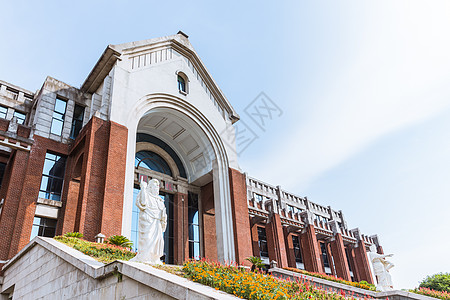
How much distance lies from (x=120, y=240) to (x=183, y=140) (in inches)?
442

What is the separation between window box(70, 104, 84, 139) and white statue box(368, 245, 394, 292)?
17962mm

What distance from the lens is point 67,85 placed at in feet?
65.2

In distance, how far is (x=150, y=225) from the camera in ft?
28.4

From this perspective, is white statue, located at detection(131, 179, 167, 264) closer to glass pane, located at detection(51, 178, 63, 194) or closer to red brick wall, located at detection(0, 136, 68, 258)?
red brick wall, located at detection(0, 136, 68, 258)

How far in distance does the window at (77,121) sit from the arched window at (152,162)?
13.4 feet

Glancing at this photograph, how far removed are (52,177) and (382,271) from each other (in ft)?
60.5

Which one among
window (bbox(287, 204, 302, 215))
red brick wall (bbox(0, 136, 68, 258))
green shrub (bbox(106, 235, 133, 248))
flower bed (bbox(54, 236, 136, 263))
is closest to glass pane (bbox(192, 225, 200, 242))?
green shrub (bbox(106, 235, 133, 248))

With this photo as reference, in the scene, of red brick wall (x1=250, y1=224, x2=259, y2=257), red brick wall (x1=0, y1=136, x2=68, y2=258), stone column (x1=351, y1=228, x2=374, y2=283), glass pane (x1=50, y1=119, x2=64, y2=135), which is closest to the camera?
red brick wall (x1=0, y1=136, x2=68, y2=258)

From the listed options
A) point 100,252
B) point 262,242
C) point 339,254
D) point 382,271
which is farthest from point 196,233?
point 339,254

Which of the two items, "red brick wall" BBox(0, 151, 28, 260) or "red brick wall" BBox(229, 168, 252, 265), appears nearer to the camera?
"red brick wall" BBox(0, 151, 28, 260)

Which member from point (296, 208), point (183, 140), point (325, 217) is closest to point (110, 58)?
point (183, 140)

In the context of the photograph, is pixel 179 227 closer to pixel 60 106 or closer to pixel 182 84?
pixel 182 84

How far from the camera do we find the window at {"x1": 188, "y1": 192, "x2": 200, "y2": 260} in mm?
22197

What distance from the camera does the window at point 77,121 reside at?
1914 centimetres
